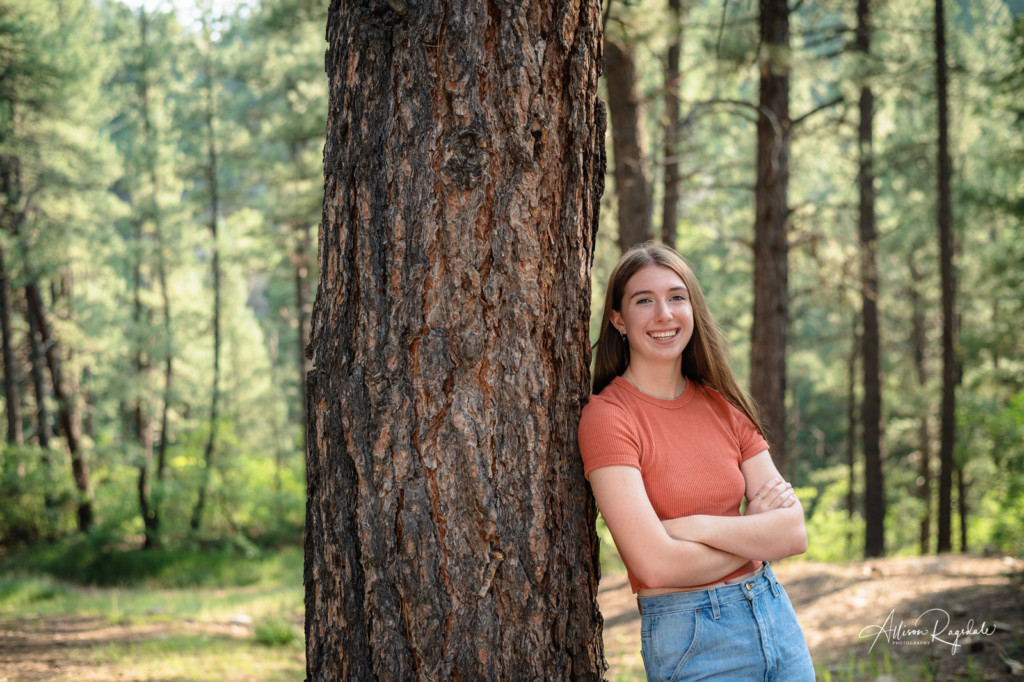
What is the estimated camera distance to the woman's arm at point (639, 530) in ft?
6.27

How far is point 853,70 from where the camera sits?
33.1ft

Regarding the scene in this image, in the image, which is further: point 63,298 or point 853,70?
point 63,298

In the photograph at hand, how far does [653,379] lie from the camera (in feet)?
7.47

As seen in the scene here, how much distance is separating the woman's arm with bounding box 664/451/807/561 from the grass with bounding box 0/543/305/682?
4032 millimetres

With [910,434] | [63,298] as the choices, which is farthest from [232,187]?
[910,434]

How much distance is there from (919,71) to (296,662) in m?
13.0

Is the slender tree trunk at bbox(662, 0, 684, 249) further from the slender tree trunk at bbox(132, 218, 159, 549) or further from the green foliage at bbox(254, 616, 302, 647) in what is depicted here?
the slender tree trunk at bbox(132, 218, 159, 549)

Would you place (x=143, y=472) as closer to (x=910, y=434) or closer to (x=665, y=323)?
(x=665, y=323)

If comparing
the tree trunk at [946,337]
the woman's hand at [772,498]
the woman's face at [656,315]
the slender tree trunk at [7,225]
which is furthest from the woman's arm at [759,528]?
the slender tree trunk at [7,225]

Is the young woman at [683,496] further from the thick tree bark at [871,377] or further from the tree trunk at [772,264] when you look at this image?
the thick tree bark at [871,377]

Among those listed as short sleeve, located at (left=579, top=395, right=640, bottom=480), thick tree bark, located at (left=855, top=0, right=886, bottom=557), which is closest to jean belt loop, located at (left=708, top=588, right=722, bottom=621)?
short sleeve, located at (left=579, top=395, right=640, bottom=480)

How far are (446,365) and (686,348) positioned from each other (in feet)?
3.31

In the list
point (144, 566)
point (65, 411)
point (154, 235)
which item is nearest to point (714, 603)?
point (144, 566)

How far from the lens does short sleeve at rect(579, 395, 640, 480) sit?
1916 millimetres
